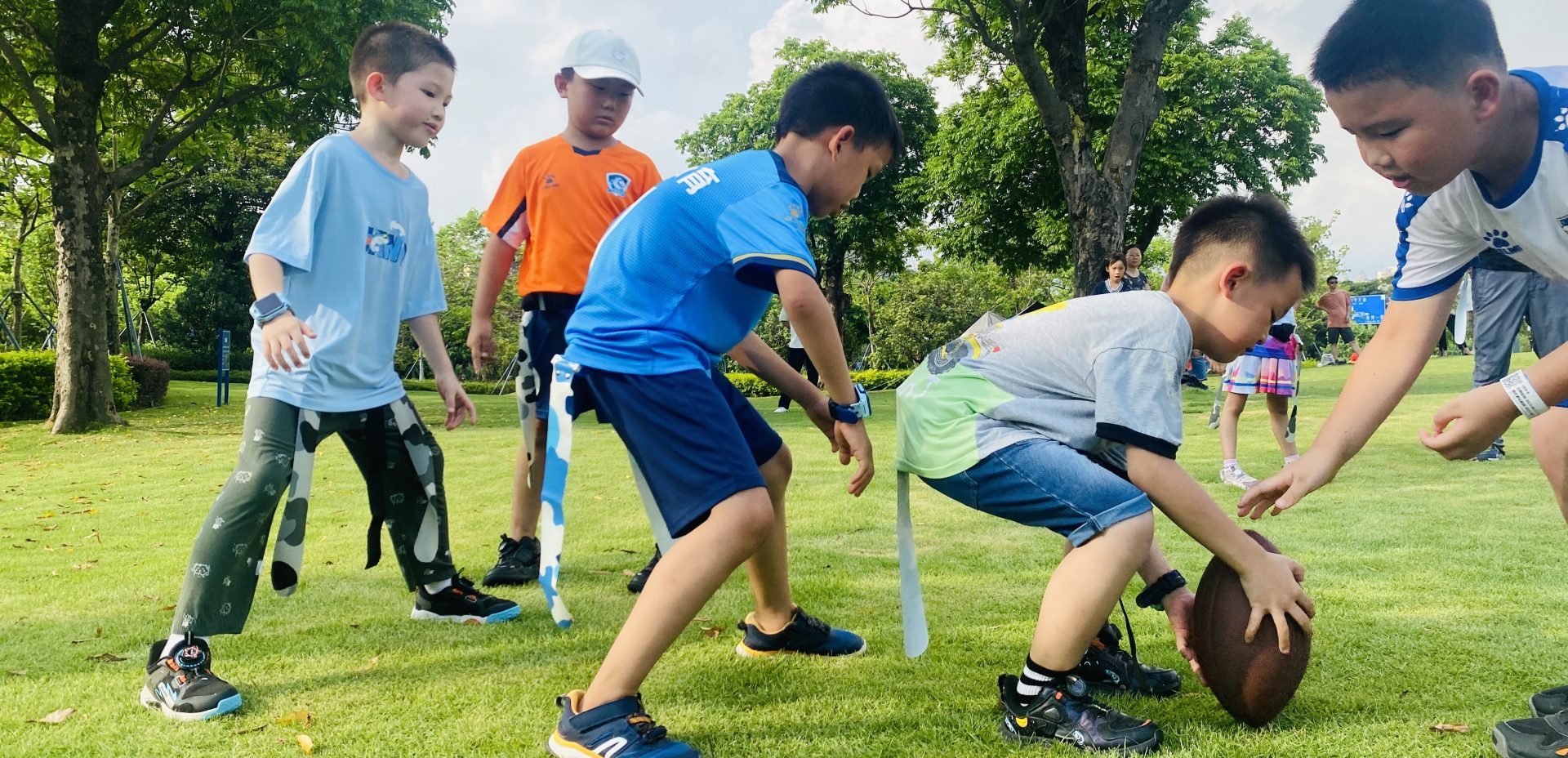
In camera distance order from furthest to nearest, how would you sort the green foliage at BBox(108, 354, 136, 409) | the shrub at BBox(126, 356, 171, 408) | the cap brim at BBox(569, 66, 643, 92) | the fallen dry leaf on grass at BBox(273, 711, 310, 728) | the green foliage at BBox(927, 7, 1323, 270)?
the green foliage at BBox(927, 7, 1323, 270) → the shrub at BBox(126, 356, 171, 408) → the green foliage at BBox(108, 354, 136, 409) → the cap brim at BBox(569, 66, 643, 92) → the fallen dry leaf on grass at BBox(273, 711, 310, 728)

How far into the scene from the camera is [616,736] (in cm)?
238

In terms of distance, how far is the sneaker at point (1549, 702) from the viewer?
2.61 m

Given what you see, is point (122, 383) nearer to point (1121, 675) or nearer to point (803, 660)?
point (803, 660)

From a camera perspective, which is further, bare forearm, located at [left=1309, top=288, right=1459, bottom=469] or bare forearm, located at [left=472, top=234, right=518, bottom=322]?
bare forearm, located at [left=472, top=234, right=518, bottom=322]

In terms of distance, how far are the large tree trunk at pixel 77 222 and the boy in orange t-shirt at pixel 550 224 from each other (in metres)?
12.9

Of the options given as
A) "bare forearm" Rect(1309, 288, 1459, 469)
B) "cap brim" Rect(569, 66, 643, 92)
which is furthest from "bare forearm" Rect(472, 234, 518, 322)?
"bare forearm" Rect(1309, 288, 1459, 469)

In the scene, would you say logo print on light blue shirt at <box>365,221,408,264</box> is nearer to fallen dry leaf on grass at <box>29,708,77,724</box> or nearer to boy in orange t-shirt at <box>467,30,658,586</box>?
boy in orange t-shirt at <box>467,30,658,586</box>

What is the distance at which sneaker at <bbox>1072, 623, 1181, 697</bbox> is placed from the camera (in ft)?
9.92

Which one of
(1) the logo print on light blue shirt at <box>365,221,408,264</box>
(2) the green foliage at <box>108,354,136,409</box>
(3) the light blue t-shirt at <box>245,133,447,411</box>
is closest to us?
(3) the light blue t-shirt at <box>245,133,447,411</box>

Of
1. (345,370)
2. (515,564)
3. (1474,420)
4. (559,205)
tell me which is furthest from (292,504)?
(1474,420)

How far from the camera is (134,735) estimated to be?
273 centimetres

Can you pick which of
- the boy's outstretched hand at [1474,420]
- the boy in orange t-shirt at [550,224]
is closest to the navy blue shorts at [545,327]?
the boy in orange t-shirt at [550,224]

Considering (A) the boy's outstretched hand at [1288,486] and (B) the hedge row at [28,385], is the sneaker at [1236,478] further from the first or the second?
(B) the hedge row at [28,385]

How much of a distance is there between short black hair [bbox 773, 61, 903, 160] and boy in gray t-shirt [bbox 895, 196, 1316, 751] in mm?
724
